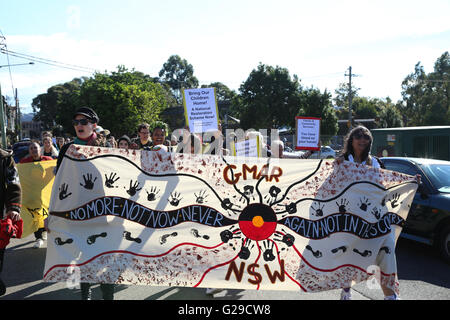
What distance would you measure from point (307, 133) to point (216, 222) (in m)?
6.00

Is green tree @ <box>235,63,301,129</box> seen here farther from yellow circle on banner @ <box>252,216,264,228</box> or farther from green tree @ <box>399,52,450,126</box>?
yellow circle on banner @ <box>252,216,264,228</box>

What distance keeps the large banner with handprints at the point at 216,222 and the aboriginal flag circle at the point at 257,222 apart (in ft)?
0.03

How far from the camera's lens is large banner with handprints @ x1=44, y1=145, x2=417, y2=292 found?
362 centimetres

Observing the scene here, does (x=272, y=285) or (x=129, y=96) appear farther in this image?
(x=129, y=96)

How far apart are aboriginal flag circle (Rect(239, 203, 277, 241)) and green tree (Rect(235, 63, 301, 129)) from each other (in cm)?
4201

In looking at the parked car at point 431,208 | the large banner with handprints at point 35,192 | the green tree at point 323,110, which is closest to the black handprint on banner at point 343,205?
the parked car at point 431,208

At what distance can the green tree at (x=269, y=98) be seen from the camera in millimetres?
45688

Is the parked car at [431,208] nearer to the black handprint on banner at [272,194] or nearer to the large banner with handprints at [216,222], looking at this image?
the large banner with handprints at [216,222]

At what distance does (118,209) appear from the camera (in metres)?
3.69

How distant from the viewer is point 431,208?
5586mm

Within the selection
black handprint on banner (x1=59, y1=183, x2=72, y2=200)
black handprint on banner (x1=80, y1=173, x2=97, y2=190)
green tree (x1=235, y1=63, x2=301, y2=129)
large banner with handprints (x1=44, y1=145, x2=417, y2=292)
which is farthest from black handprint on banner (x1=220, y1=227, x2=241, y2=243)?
green tree (x1=235, y1=63, x2=301, y2=129)
